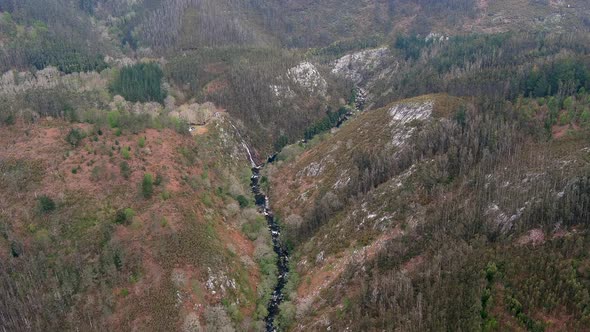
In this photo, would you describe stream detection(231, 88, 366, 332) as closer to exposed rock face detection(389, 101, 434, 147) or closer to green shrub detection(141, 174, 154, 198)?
green shrub detection(141, 174, 154, 198)

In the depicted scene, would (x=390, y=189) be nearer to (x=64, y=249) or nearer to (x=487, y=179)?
(x=487, y=179)

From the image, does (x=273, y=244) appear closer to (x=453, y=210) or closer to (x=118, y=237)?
(x=118, y=237)

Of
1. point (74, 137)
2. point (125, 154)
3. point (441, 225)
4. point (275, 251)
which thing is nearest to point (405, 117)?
point (441, 225)

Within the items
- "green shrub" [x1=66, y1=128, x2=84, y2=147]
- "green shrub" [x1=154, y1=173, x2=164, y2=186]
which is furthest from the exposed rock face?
"green shrub" [x1=66, y1=128, x2=84, y2=147]

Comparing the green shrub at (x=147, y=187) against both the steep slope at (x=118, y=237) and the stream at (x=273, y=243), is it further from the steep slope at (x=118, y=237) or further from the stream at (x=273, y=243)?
the stream at (x=273, y=243)

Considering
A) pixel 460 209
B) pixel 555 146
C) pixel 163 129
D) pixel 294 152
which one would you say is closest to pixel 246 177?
pixel 294 152

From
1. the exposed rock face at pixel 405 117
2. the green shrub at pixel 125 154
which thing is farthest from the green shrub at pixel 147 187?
the exposed rock face at pixel 405 117
